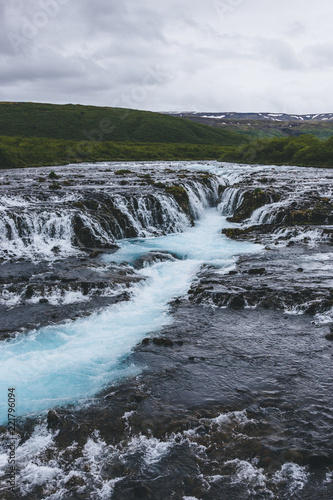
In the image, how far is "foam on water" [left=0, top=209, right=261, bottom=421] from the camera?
984cm

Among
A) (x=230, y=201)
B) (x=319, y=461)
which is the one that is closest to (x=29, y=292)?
(x=319, y=461)

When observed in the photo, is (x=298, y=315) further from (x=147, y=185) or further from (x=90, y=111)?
(x=90, y=111)

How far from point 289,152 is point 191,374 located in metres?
69.5

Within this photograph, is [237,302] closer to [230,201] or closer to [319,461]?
[319,461]

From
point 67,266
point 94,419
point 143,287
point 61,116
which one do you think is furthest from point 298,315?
point 61,116

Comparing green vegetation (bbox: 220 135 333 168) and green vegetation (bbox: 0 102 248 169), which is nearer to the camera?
green vegetation (bbox: 220 135 333 168)

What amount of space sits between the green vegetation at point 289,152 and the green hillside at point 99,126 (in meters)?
65.5

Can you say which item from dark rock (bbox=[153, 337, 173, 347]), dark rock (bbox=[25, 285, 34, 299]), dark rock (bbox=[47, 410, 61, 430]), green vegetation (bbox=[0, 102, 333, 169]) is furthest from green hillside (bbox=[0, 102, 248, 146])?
dark rock (bbox=[47, 410, 61, 430])

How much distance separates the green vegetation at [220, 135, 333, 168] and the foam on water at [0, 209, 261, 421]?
2128 inches

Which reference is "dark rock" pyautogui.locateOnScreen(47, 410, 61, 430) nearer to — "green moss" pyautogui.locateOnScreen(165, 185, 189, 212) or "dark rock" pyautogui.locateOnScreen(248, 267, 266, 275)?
"dark rock" pyautogui.locateOnScreen(248, 267, 266, 275)

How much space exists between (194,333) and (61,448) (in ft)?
20.3

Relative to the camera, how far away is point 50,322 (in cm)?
1367

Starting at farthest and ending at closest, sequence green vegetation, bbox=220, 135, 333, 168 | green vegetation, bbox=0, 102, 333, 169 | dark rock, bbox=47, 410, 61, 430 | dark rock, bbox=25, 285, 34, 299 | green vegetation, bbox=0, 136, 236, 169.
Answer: green vegetation, bbox=0, 102, 333, 169
green vegetation, bbox=0, 136, 236, 169
green vegetation, bbox=220, 135, 333, 168
dark rock, bbox=25, 285, 34, 299
dark rock, bbox=47, 410, 61, 430

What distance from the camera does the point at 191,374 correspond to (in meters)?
10.3
